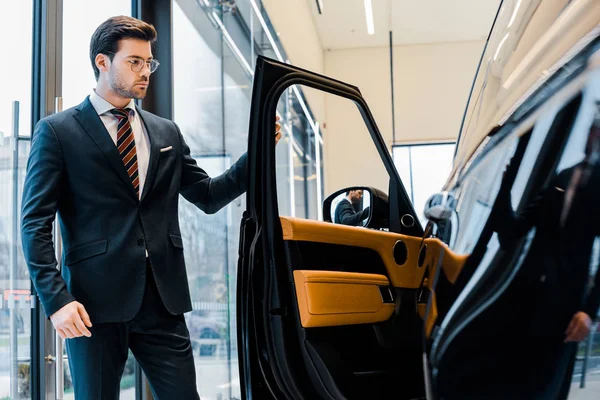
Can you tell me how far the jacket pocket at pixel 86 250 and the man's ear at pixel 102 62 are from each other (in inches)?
17.6

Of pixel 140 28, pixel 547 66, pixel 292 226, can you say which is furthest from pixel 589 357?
pixel 140 28

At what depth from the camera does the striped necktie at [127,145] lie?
1769mm

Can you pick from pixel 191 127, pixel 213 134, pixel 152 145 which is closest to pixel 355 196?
pixel 152 145

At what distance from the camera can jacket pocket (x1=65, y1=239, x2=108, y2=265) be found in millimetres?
1665

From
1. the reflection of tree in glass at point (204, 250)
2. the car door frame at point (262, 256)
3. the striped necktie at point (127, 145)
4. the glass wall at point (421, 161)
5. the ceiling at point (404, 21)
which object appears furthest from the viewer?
the glass wall at point (421, 161)

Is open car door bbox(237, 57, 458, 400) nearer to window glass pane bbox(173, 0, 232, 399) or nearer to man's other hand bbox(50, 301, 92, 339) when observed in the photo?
man's other hand bbox(50, 301, 92, 339)

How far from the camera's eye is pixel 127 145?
5.86ft

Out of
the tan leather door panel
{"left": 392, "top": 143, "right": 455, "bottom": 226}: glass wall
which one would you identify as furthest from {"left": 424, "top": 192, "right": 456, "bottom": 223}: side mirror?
{"left": 392, "top": 143, "right": 455, "bottom": 226}: glass wall

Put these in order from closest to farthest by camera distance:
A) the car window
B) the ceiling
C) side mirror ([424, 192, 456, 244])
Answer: side mirror ([424, 192, 456, 244]) → the car window → the ceiling

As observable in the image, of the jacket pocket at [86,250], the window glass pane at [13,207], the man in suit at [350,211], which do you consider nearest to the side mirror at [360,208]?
the man in suit at [350,211]

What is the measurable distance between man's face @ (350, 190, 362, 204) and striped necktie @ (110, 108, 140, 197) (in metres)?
0.64

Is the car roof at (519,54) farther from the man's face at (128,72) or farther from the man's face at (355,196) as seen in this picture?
the man's face at (128,72)

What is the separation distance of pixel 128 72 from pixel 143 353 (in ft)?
2.22

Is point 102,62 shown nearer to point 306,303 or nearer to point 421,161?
point 306,303
